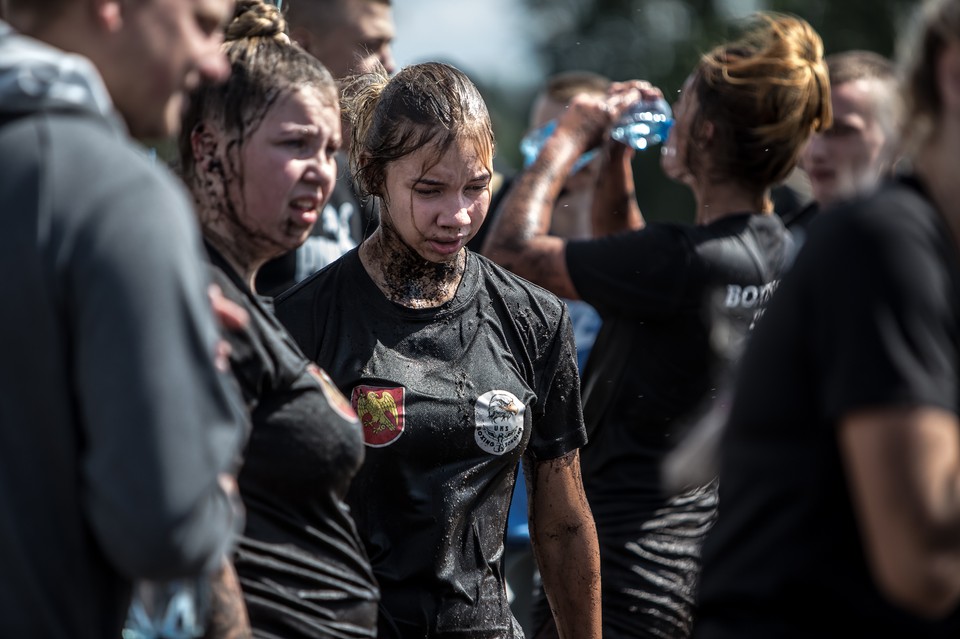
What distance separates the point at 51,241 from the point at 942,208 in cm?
123

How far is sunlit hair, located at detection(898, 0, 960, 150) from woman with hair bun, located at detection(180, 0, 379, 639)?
1.10 metres

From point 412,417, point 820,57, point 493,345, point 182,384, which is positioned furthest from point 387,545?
point 820,57

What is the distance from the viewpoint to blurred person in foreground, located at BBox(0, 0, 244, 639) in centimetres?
155

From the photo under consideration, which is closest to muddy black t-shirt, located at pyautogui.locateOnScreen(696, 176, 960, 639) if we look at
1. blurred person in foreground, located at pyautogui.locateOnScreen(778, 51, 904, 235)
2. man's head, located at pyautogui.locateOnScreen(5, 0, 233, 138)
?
man's head, located at pyautogui.locateOnScreen(5, 0, 233, 138)

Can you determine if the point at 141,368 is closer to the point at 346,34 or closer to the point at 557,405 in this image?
the point at 557,405

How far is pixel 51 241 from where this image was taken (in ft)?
5.10

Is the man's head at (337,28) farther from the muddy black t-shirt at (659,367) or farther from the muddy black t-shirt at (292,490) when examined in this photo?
the muddy black t-shirt at (292,490)

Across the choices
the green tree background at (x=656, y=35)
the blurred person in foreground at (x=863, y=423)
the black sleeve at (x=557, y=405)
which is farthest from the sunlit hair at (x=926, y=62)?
the green tree background at (x=656, y=35)

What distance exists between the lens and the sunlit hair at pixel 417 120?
3100 mm

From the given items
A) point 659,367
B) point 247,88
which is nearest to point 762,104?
point 659,367

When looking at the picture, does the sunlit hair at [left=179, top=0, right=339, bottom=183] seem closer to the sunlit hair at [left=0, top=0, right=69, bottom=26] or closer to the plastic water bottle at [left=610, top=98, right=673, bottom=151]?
the sunlit hair at [left=0, top=0, right=69, bottom=26]

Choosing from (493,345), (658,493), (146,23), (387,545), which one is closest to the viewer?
(146,23)

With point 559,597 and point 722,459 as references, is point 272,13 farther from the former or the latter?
point 559,597

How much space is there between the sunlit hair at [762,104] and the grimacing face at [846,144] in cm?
64
